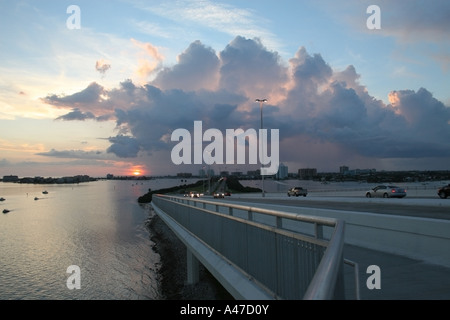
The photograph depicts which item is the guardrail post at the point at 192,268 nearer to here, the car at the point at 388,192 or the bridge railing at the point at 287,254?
the bridge railing at the point at 287,254

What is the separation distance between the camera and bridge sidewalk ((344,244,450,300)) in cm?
582

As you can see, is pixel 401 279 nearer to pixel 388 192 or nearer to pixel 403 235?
pixel 403 235

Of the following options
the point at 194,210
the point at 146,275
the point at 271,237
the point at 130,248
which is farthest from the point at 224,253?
the point at 130,248

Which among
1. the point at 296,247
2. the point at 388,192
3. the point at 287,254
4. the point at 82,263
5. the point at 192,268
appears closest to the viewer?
the point at 296,247

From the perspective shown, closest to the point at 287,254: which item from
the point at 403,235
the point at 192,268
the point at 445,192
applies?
the point at 403,235

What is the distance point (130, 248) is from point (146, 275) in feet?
43.3

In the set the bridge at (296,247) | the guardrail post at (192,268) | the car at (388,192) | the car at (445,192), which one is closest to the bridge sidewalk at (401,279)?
the bridge at (296,247)

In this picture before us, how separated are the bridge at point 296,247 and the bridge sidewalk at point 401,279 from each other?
3.9 inches

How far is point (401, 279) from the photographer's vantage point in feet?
22.6

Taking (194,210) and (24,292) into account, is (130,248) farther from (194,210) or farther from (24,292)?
(194,210)

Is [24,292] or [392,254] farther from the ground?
[392,254]

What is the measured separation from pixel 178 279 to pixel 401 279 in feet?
62.1
